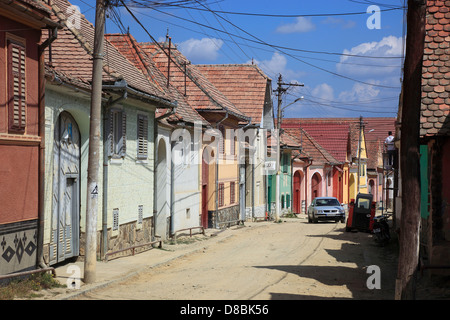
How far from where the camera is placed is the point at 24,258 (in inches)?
549

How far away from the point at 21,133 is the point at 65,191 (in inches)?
144

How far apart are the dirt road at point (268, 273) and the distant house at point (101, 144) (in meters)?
2.08

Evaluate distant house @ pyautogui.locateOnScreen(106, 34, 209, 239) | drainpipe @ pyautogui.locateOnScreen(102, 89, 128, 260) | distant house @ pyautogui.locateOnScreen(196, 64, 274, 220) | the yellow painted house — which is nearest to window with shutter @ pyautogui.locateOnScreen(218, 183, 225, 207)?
distant house @ pyautogui.locateOnScreen(106, 34, 209, 239)

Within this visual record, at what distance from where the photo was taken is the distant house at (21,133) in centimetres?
1313

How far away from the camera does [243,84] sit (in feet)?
152

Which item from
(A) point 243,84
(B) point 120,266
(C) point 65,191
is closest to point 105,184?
(C) point 65,191

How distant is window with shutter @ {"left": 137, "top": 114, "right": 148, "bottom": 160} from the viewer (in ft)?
73.4

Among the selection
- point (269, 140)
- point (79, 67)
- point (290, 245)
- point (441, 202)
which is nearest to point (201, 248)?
point (290, 245)

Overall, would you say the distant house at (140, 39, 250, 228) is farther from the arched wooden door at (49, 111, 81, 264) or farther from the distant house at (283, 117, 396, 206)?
the distant house at (283, 117, 396, 206)

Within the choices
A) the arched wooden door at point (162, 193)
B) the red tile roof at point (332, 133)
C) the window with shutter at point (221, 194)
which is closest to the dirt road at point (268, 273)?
the arched wooden door at point (162, 193)

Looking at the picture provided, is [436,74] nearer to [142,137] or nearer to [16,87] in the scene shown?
[16,87]
